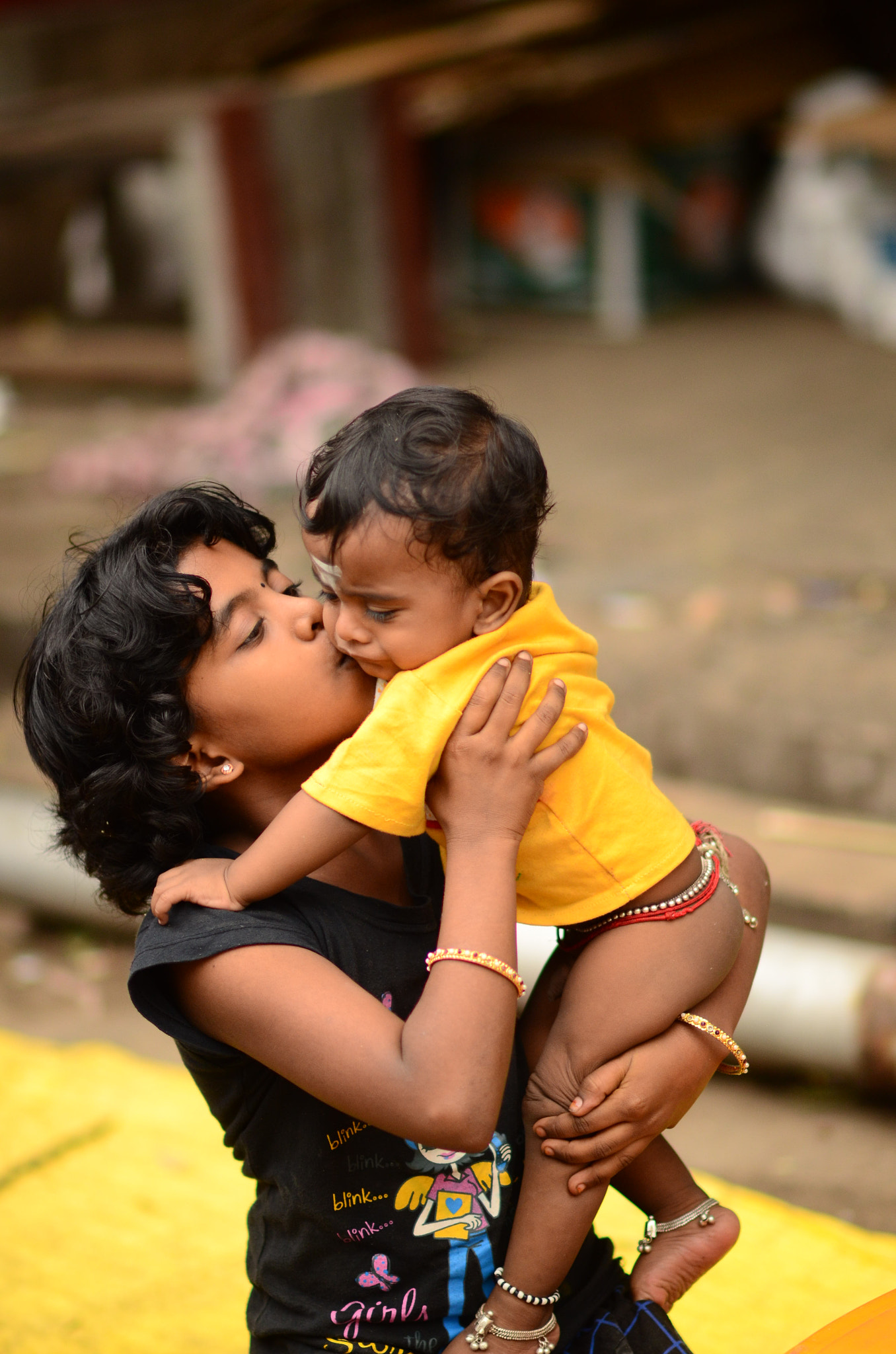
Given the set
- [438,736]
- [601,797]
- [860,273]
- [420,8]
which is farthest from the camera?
[420,8]

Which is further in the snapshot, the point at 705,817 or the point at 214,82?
the point at 214,82

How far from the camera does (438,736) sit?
1.42 meters

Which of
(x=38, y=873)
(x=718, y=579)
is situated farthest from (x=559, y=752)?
(x=718, y=579)

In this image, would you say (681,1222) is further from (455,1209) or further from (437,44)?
(437,44)

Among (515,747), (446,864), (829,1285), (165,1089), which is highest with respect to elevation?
(515,747)

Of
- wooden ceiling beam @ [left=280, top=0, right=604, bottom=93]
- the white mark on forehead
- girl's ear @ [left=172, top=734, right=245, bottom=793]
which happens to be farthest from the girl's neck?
wooden ceiling beam @ [left=280, top=0, right=604, bottom=93]

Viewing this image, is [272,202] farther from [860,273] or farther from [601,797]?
[601,797]

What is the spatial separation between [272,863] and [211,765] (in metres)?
0.23

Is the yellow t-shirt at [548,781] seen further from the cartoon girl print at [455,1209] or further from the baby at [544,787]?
the cartoon girl print at [455,1209]

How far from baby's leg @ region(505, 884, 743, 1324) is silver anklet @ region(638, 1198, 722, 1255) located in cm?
22

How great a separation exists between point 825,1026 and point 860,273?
5.88 meters

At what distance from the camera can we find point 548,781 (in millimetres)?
1514

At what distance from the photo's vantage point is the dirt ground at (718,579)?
3041 millimetres

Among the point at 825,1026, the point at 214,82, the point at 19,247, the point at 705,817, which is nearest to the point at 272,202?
the point at 214,82
